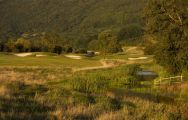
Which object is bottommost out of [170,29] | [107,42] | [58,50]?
[58,50]

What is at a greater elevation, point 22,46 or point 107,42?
point 107,42

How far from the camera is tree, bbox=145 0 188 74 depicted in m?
37.3

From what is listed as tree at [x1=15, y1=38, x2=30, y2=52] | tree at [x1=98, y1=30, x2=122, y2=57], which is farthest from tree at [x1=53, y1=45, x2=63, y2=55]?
tree at [x1=98, y1=30, x2=122, y2=57]

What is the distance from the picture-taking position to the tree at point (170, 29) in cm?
3731

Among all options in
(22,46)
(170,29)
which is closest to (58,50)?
(22,46)

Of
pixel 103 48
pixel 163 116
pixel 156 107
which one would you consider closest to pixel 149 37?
pixel 156 107

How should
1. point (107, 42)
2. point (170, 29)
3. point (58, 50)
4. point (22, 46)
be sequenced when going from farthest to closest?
point (58, 50)
point (107, 42)
point (22, 46)
point (170, 29)

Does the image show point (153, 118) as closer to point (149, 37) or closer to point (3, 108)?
point (3, 108)

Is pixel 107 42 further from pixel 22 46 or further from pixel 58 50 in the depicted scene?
pixel 22 46

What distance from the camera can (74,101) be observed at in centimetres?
1764

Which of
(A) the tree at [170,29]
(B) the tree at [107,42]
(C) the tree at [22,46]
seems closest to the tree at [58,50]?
(C) the tree at [22,46]

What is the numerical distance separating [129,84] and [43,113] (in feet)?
83.7

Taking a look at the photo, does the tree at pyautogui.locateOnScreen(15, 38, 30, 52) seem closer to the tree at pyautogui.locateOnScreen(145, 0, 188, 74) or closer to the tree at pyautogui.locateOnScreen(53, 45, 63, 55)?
the tree at pyautogui.locateOnScreen(53, 45, 63, 55)

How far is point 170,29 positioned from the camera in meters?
38.0
